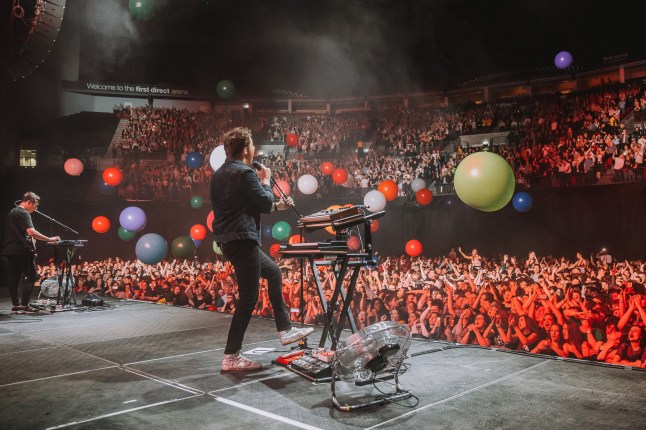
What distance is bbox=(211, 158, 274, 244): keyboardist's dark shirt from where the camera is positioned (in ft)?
8.69

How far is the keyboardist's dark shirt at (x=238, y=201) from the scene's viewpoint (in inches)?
104

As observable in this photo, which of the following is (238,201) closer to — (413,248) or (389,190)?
(389,190)

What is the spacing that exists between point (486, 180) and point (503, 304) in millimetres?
1437

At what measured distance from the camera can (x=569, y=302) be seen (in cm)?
466

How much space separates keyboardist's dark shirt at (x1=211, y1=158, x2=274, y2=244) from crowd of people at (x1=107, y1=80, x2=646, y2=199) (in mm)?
8205

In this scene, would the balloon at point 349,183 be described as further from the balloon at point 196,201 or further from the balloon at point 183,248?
the balloon at point 183,248

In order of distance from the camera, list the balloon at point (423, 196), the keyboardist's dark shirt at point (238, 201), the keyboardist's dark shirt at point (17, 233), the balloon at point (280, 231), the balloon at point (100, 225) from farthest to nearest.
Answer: the balloon at point (423, 196), the balloon at point (100, 225), the balloon at point (280, 231), the keyboardist's dark shirt at point (17, 233), the keyboardist's dark shirt at point (238, 201)

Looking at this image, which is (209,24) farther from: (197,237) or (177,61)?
(197,237)

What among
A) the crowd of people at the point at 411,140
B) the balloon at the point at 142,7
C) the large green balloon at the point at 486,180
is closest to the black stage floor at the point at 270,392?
the large green balloon at the point at 486,180

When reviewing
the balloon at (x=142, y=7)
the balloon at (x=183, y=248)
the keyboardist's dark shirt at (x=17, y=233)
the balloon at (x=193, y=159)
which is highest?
the balloon at (x=142, y=7)

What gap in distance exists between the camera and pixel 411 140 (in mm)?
14344

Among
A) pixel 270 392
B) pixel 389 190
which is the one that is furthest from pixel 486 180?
pixel 270 392

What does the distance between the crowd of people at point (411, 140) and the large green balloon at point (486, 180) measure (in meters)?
4.42

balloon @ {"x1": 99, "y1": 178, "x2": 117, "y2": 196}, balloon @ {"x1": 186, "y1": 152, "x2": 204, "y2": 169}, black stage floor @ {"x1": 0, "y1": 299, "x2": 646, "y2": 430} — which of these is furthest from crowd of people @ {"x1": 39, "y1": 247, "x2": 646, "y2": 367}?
balloon @ {"x1": 99, "y1": 178, "x2": 117, "y2": 196}
